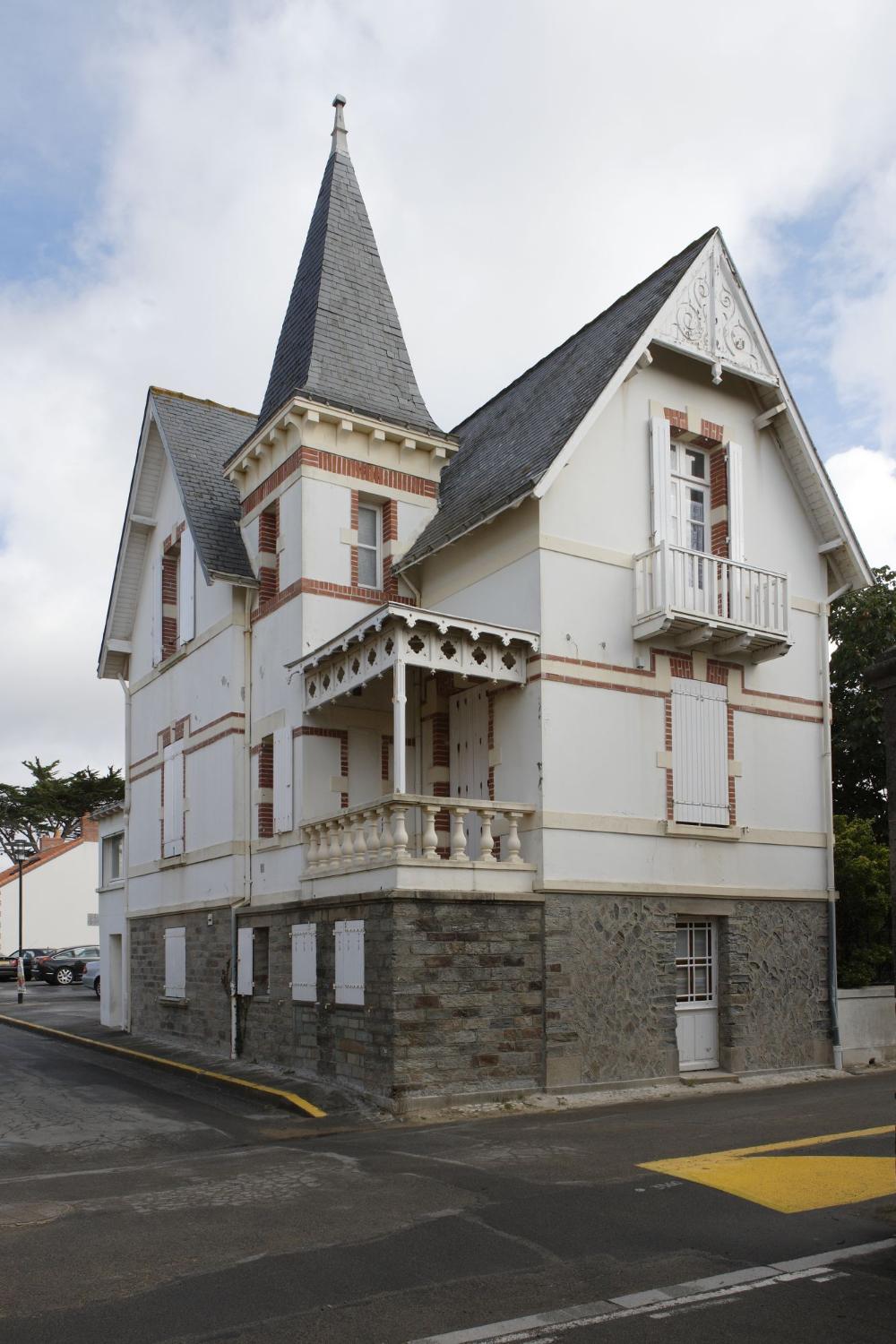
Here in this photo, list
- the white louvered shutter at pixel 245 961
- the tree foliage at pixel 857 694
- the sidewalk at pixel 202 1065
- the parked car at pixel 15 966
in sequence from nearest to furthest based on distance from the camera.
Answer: the sidewalk at pixel 202 1065, the white louvered shutter at pixel 245 961, the tree foliage at pixel 857 694, the parked car at pixel 15 966

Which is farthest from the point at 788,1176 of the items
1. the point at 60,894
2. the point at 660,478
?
the point at 60,894

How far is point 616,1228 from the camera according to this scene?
762 centimetres

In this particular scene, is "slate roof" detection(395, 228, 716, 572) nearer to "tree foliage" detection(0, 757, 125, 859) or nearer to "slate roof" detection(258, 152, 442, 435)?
"slate roof" detection(258, 152, 442, 435)

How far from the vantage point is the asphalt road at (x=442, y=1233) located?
5.99 meters

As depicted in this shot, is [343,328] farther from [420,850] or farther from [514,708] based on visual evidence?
[420,850]

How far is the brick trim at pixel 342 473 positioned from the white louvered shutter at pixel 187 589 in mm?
2339

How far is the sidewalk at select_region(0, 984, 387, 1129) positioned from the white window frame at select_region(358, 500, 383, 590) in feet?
21.5

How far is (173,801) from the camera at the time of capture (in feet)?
67.4

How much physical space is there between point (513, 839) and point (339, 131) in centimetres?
1230

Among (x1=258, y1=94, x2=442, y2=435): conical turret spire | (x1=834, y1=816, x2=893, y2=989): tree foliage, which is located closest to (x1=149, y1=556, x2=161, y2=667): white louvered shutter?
(x1=258, y1=94, x2=442, y2=435): conical turret spire

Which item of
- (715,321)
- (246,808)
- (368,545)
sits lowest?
(246,808)

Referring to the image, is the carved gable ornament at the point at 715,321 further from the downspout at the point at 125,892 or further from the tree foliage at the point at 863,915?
the downspout at the point at 125,892

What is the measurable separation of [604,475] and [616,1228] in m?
10.2

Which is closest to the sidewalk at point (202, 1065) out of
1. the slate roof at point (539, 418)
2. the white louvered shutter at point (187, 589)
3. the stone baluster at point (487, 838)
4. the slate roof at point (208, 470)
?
the stone baluster at point (487, 838)
